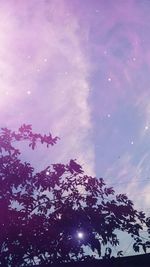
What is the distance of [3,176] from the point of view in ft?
35.7

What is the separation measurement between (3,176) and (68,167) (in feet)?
6.81

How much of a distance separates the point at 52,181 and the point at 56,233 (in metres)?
1.83

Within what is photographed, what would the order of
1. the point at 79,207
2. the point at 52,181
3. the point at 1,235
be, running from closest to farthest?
the point at 1,235 < the point at 79,207 < the point at 52,181

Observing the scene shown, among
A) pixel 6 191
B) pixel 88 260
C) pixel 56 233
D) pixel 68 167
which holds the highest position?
pixel 68 167

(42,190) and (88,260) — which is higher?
(42,190)

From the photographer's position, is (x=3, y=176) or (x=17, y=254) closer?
(x=17, y=254)

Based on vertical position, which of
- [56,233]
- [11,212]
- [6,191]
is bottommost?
[56,233]

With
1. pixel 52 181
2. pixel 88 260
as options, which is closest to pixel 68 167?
pixel 52 181

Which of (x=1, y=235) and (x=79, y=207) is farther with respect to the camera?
(x=79, y=207)

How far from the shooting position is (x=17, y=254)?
977cm

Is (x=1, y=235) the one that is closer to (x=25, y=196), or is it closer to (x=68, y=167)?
(x=25, y=196)


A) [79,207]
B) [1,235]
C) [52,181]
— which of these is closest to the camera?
[1,235]

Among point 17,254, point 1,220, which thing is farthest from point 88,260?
point 1,220

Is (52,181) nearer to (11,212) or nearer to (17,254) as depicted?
(11,212)
